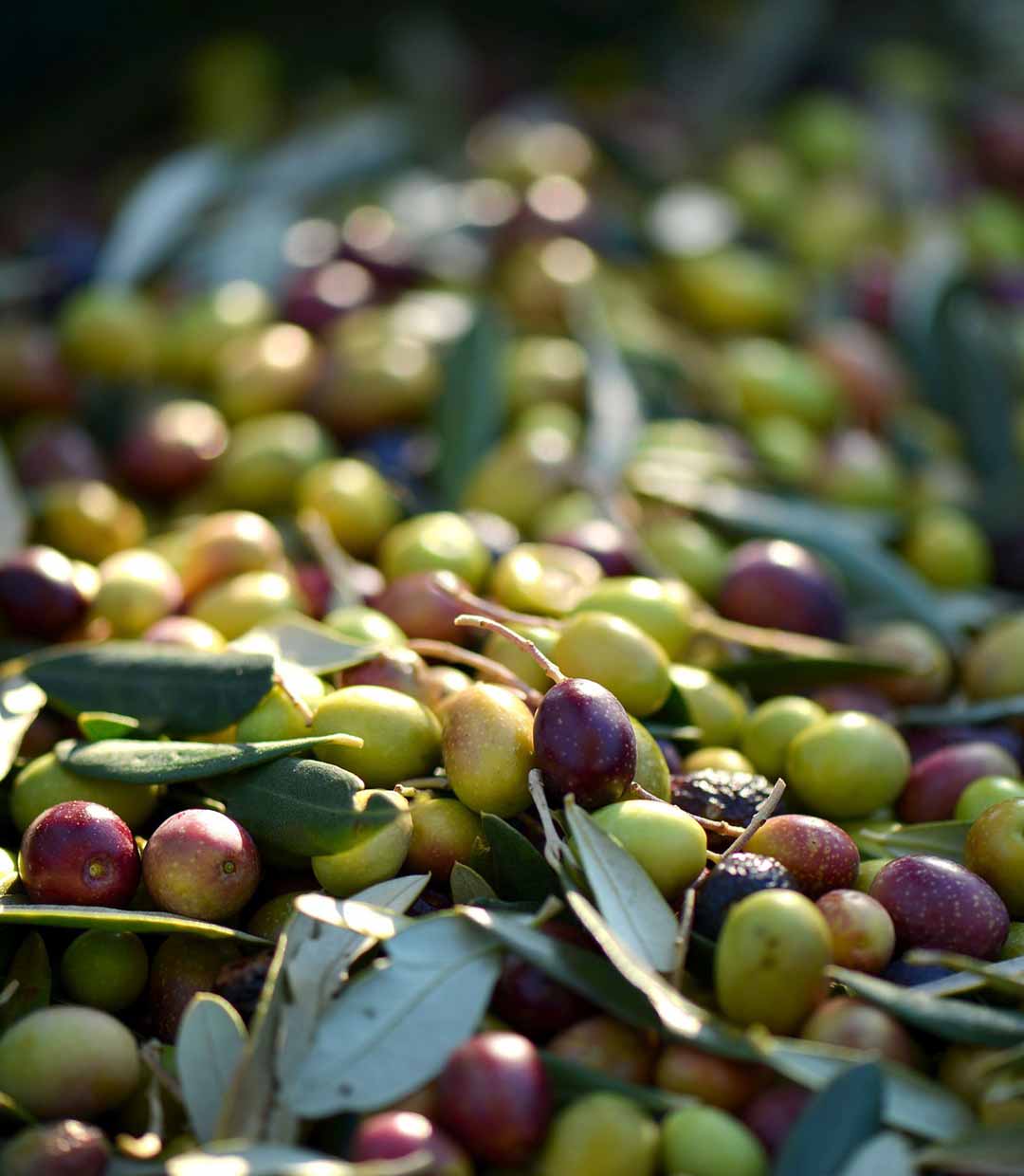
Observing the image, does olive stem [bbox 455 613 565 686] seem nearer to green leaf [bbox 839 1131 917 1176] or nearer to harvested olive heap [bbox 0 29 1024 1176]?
harvested olive heap [bbox 0 29 1024 1176]

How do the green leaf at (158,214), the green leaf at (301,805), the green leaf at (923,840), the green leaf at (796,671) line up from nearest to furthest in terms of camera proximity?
the green leaf at (301,805) < the green leaf at (923,840) < the green leaf at (796,671) < the green leaf at (158,214)

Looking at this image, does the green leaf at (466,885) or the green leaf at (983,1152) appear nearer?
the green leaf at (983,1152)

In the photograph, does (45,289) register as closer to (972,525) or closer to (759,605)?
(759,605)

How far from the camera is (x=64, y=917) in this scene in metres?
1.07

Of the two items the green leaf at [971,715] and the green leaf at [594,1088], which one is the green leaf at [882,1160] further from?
the green leaf at [971,715]

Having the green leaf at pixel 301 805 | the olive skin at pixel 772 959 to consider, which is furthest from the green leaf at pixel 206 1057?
the olive skin at pixel 772 959

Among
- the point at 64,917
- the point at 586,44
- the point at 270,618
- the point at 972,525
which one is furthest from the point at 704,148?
the point at 64,917

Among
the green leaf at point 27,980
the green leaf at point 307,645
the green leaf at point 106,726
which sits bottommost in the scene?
the green leaf at point 27,980

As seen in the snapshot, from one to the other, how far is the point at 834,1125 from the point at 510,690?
50 centimetres

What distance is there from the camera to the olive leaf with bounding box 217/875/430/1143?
0.93 m

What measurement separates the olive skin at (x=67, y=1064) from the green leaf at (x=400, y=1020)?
0.16m

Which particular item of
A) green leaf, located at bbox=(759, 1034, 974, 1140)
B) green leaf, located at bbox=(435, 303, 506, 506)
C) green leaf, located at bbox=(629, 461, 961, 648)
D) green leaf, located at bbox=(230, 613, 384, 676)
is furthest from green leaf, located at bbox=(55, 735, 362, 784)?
green leaf, located at bbox=(629, 461, 961, 648)

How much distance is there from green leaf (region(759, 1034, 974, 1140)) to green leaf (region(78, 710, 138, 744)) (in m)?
0.71

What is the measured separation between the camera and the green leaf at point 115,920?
106 centimetres
